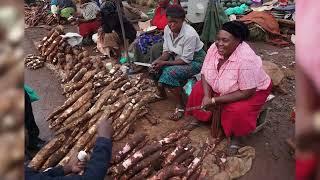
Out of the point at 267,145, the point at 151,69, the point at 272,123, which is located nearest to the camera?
the point at 267,145

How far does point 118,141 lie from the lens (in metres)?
3.86

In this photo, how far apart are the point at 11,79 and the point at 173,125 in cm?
385

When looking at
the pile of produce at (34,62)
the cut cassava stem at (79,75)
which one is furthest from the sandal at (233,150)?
the pile of produce at (34,62)

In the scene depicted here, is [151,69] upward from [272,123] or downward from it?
upward

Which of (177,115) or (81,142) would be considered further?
(177,115)

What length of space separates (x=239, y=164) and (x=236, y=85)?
0.72 meters

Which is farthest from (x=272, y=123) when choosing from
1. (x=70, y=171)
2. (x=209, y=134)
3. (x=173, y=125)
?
(x=70, y=171)

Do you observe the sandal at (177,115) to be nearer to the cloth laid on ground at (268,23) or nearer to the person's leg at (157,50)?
the person's leg at (157,50)

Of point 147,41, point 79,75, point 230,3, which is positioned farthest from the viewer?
point 230,3

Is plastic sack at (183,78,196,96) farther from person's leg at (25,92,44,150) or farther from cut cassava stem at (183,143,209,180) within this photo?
person's leg at (25,92,44,150)

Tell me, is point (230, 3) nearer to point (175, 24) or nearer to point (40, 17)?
point (175, 24)

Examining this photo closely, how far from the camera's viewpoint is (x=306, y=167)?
0.54 meters

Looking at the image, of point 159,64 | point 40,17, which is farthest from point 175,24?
point 40,17

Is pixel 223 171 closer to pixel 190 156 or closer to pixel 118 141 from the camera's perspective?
pixel 190 156
